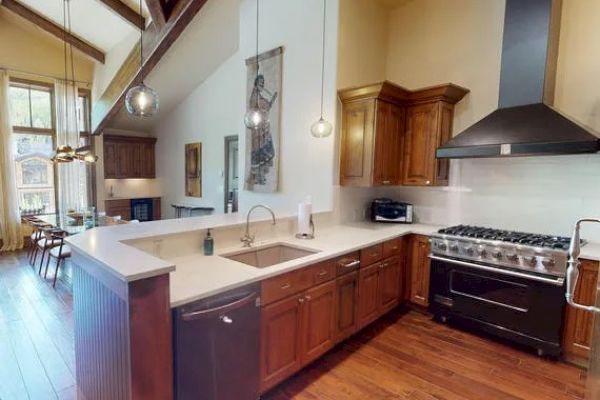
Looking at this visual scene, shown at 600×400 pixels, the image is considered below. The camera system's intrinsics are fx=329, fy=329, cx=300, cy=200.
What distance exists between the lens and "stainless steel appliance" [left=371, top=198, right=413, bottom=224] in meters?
3.97

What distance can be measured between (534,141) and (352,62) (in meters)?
2.01

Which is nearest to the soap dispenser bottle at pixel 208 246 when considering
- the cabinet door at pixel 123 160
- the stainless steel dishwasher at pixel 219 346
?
the stainless steel dishwasher at pixel 219 346

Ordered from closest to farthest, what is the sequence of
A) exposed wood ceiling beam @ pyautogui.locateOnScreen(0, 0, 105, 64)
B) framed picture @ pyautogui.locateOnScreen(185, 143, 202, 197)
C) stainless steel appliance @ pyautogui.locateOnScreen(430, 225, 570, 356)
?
stainless steel appliance @ pyautogui.locateOnScreen(430, 225, 570, 356) < exposed wood ceiling beam @ pyautogui.locateOnScreen(0, 0, 105, 64) < framed picture @ pyautogui.locateOnScreen(185, 143, 202, 197)

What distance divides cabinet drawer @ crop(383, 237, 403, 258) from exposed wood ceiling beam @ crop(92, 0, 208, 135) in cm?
351

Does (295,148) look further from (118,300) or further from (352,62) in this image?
(118,300)

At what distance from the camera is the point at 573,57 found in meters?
3.03

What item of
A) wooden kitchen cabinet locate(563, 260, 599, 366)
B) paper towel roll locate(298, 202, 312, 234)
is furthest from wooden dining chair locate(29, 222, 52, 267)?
wooden kitchen cabinet locate(563, 260, 599, 366)

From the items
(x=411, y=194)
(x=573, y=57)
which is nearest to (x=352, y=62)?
(x=411, y=194)

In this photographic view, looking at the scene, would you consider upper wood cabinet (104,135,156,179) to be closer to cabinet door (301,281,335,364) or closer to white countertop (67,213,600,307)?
white countertop (67,213,600,307)

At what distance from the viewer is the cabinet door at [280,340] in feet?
6.84

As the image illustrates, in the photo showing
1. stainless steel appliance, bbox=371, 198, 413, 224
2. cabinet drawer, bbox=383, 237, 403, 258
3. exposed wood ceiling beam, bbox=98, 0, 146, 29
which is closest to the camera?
cabinet drawer, bbox=383, 237, 403, 258

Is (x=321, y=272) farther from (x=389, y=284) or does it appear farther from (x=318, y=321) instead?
(x=389, y=284)

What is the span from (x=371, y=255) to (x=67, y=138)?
6.68 meters

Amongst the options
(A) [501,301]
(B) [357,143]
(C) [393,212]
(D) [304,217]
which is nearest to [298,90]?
(B) [357,143]
